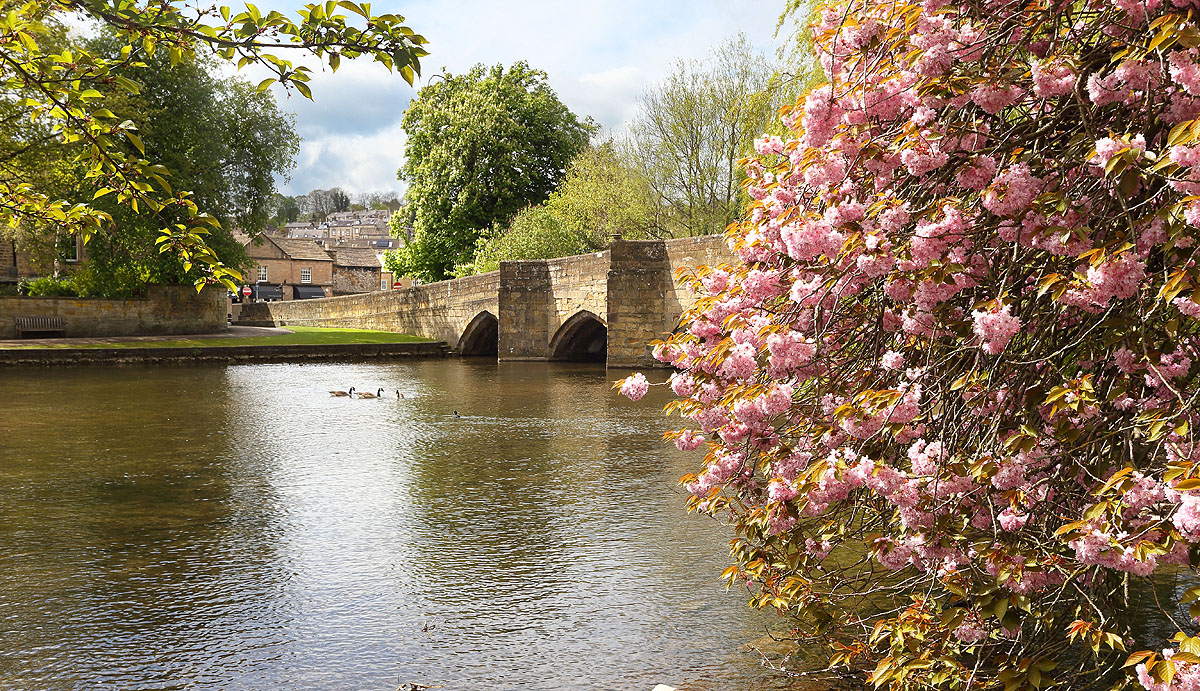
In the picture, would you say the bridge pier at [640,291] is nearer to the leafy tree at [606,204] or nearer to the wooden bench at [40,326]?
the leafy tree at [606,204]

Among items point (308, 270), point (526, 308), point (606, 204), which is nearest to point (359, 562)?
point (526, 308)

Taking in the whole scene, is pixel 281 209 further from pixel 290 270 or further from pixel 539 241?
pixel 290 270

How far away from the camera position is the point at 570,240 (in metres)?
33.2

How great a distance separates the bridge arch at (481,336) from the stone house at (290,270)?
44590 millimetres

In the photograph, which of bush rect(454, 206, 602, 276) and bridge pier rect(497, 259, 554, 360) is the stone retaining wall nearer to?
bush rect(454, 206, 602, 276)

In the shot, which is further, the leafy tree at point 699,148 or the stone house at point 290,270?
the stone house at point 290,270

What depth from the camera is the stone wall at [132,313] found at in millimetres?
31156

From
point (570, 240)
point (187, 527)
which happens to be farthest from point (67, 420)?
point (570, 240)

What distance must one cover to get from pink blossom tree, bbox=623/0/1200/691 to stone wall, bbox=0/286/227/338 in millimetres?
32978

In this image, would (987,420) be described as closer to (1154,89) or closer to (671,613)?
(1154,89)

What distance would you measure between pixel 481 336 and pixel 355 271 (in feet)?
168

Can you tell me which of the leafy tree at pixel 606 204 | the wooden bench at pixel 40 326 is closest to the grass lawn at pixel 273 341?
the wooden bench at pixel 40 326

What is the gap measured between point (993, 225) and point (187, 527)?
19.8ft

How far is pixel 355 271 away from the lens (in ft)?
268
